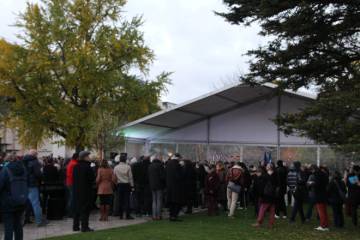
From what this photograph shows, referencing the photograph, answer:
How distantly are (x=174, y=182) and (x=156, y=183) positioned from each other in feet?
1.76

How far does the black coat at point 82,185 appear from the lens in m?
11.5

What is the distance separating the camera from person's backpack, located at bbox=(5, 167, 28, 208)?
8734 millimetres

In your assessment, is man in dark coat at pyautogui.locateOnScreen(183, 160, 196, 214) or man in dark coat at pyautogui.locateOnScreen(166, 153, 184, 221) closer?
man in dark coat at pyautogui.locateOnScreen(166, 153, 184, 221)

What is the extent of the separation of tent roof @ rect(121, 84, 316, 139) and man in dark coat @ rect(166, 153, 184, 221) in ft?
27.0

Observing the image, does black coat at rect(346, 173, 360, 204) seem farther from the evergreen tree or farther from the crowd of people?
the evergreen tree

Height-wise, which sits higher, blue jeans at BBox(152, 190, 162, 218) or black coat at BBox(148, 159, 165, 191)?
black coat at BBox(148, 159, 165, 191)

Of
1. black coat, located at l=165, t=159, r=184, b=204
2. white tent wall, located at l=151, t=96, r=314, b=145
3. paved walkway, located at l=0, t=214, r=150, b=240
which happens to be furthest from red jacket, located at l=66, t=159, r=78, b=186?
white tent wall, located at l=151, t=96, r=314, b=145

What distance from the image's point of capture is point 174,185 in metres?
14.1

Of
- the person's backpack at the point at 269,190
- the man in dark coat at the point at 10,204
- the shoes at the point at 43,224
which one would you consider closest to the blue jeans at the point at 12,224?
the man in dark coat at the point at 10,204

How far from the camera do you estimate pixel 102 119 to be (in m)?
26.4

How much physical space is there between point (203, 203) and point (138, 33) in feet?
39.0

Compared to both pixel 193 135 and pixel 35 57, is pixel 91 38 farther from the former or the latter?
pixel 193 135

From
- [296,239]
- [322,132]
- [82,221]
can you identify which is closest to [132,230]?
[82,221]

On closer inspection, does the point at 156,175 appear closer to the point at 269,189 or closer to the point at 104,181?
the point at 104,181
